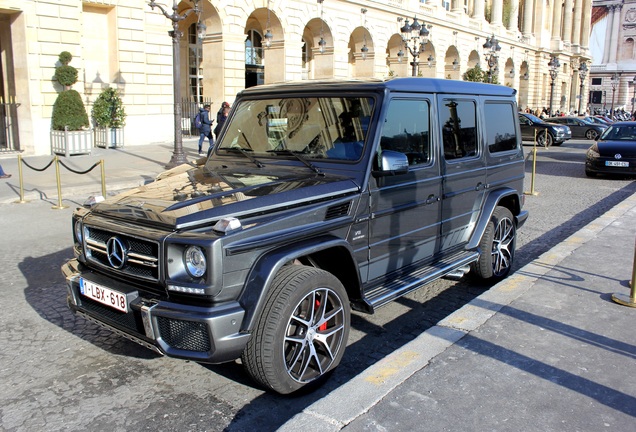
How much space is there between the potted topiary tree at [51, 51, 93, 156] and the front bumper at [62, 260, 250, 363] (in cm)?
1740

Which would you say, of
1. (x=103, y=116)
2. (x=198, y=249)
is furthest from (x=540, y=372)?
(x=103, y=116)

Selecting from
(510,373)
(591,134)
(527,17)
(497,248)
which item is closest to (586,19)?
(527,17)

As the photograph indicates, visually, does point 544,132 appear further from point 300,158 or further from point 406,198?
point 300,158

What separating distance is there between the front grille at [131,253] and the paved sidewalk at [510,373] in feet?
4.15

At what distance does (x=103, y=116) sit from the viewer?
21.2 metres

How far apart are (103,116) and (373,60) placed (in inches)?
856

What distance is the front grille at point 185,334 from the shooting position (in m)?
3.30

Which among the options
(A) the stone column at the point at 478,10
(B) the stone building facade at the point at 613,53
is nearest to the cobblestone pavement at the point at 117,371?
(A) the stone column at the point at 478,10

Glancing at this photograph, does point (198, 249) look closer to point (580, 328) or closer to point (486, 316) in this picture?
point (486, 316)

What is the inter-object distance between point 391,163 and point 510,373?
66.4 inches

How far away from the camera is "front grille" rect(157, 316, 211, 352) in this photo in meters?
3.30

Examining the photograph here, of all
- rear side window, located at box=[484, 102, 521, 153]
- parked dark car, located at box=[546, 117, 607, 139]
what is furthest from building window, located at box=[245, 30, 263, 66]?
rear side window, located at box=[484, 102, 521, 153]

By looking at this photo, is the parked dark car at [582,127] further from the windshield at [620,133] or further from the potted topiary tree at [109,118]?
the potted topiary tree at [109,118]

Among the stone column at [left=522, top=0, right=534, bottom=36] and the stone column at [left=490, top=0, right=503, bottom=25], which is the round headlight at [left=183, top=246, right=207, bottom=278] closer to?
the stone column at [left=490, top=0, right=503, bottom=25]
